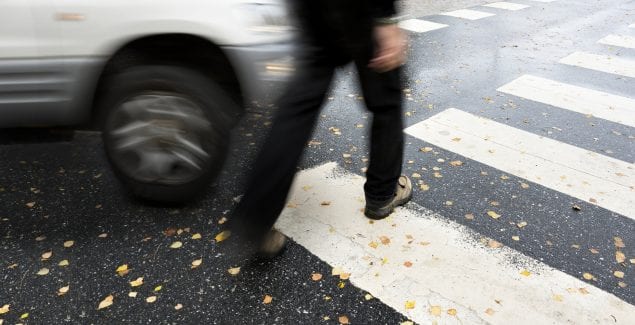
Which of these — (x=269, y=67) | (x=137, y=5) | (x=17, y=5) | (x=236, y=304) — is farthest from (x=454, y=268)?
(x=17, y=5)

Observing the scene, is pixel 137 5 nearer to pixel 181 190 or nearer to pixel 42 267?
pixel 181 190

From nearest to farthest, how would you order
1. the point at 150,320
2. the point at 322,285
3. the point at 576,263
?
the point at 150,320, the point at 322,285, the point at 576,263

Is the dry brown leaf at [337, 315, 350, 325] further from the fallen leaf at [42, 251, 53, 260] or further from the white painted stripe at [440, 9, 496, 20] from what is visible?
the white painted stripe at [440, 9, 496, 20]

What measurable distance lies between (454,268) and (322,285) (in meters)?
0.78

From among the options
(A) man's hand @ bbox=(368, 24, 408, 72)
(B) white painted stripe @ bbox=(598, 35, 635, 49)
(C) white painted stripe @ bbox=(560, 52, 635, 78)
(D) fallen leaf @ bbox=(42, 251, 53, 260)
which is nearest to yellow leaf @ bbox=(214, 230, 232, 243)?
(D) fallen leaf @ bbox=(42, 251, 53, 260)

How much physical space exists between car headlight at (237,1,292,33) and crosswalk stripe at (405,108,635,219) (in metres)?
2.06

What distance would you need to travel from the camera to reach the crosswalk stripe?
12.6 ft

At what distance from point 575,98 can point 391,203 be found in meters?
3.52

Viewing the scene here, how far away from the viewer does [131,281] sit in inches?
113

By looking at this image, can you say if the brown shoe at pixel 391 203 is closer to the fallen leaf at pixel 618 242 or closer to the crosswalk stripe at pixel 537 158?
the crosswalk stripe at pixel 537 158

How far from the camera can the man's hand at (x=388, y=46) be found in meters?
2.45

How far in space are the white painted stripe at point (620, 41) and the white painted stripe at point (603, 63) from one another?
897mm

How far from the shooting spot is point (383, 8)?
2.44m

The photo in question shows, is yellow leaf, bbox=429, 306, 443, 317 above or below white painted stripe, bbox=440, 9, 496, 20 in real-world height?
above
